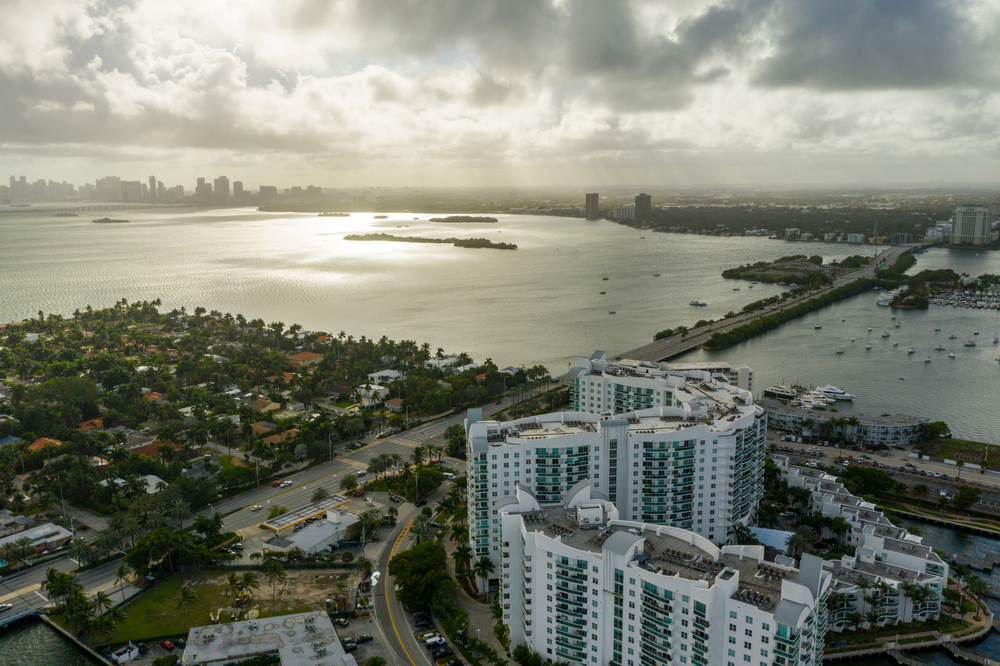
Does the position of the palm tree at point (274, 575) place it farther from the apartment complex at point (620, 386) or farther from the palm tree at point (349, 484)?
the apartment complex at point (620, 386)

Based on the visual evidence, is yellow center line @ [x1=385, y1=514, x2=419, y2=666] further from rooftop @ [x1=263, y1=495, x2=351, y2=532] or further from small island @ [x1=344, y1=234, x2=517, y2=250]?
small island @ [x1=344, y1=234, x2=517, y2=250]

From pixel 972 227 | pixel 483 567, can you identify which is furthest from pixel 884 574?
pixel 972 227

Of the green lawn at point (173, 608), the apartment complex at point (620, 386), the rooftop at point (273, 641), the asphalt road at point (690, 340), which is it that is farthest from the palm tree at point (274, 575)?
the asphalt road at point (690, 340)

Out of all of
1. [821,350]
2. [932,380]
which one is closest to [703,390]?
[932,380]

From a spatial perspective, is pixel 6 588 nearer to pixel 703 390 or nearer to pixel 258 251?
pixel 703 390

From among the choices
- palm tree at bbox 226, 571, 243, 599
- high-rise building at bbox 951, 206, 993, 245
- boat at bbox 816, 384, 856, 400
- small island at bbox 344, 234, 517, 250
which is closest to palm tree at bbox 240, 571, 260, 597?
palm tree at bbox 226, 571, 243, 599

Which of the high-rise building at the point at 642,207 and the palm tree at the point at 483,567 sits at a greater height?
the high-rise building at the point at 642,207

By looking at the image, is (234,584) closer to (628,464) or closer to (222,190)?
(628,464)
